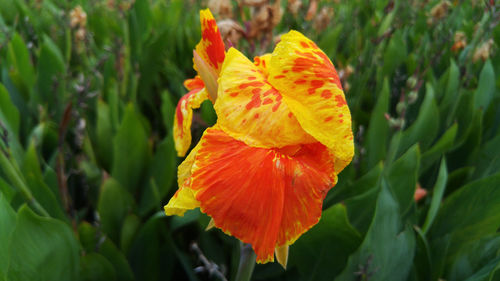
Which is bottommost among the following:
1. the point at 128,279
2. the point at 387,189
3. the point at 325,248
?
the point at 128,279

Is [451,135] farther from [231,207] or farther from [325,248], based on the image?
[231,207]

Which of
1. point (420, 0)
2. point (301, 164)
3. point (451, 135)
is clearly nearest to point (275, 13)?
point (451, 135)

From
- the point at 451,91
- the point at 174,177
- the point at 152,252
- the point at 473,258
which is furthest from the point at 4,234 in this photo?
the point at 451,91

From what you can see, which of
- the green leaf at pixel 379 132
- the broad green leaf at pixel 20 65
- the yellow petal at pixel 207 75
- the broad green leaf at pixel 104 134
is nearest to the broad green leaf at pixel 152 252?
the broad green leaf at pixel 104 134

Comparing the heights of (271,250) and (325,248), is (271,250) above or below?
above

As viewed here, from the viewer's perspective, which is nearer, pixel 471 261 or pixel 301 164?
pixel 301 164
